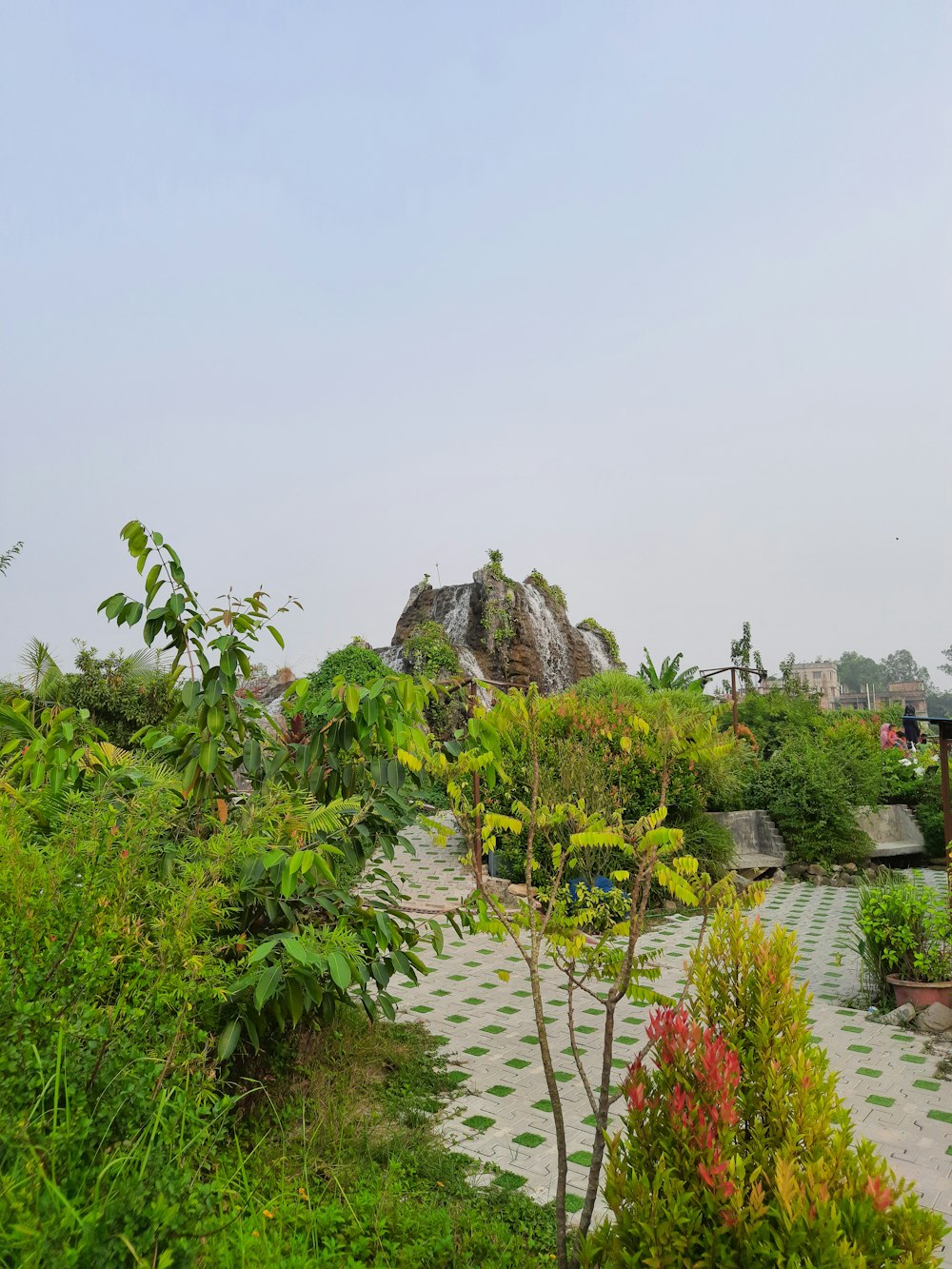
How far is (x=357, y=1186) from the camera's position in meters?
2.96

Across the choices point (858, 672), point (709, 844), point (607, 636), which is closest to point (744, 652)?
point (607, 636)

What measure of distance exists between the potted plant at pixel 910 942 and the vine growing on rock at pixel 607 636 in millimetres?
18703

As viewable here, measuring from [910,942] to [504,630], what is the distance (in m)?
16.0

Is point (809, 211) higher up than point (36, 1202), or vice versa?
point (809, 211)

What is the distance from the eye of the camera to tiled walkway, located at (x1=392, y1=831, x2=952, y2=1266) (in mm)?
3781

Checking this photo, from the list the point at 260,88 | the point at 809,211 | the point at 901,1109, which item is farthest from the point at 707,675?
the point at 260,88

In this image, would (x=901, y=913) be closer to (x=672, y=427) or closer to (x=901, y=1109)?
(x=901, y=1109)

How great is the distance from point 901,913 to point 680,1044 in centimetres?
490

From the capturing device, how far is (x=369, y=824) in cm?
371

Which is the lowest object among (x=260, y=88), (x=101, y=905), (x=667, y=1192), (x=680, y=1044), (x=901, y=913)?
(x=901, y=913)

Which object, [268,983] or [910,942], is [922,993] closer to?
[910,942]

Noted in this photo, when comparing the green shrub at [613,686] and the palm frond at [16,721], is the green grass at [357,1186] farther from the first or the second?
the green shrub at [613,686]

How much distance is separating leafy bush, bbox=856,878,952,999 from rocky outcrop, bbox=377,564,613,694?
46.6 feet

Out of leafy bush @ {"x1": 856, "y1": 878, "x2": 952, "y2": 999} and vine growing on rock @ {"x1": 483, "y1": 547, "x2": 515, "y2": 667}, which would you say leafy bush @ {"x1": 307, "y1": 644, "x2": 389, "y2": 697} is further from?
leafy bush @ {"x1": 856, "y1": 878, "x2": 952, "y2": 999}
